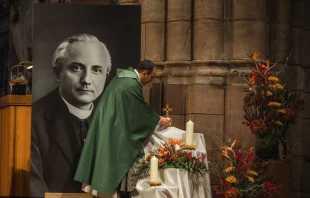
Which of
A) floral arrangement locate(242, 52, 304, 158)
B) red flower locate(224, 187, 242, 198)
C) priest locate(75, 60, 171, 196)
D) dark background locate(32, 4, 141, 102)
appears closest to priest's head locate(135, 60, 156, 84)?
priest locate(75, 60, 171, 196)

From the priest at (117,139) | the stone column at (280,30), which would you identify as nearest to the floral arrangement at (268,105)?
the priest at (117,139)

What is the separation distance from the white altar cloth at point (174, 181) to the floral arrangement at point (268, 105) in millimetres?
635

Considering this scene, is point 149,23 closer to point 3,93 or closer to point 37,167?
point 37,167

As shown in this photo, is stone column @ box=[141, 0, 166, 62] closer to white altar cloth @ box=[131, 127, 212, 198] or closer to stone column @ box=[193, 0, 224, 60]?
stone column @ box=[193, 0, 224, 60]

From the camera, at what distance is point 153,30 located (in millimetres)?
11172

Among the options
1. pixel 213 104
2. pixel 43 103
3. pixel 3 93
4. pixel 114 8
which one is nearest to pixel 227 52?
pixel 213 104

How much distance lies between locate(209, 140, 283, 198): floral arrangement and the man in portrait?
1737 millimetres

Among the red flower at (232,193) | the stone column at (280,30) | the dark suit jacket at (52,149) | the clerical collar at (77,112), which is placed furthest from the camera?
the stone column at (280,30)

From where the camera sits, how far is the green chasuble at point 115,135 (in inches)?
379

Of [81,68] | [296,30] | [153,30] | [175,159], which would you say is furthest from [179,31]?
[175,159]

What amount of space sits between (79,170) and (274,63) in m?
2.49

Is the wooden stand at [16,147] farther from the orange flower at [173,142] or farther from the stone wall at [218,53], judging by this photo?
the orange flower at [173,142]

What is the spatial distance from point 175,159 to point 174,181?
223 millimetres

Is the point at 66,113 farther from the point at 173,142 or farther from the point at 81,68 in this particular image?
the point at 173,142
